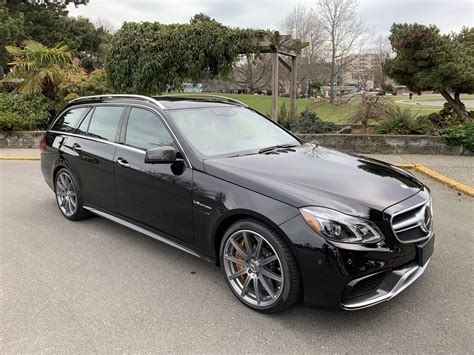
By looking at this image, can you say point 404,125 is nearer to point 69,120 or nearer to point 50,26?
point 69,120

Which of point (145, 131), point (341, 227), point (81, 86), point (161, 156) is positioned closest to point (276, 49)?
point (81, 86)

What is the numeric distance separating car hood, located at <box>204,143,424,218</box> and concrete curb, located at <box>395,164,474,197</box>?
3233mm

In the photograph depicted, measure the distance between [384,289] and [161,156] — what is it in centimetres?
200

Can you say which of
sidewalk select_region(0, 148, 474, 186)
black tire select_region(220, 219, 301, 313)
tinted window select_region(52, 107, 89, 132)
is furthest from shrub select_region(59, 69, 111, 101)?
black tire select_region(220, 219, 301, 313)

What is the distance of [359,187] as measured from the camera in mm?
2951

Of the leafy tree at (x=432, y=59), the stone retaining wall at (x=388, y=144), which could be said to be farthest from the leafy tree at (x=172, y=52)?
the leafy tree at (x=432, y=59)

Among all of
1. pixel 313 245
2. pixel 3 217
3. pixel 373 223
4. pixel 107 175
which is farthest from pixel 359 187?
pixel 3 217

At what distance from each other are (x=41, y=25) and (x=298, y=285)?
27024 millimetres

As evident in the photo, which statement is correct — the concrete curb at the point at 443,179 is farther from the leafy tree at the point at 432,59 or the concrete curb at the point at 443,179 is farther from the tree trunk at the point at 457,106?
the tree trunk at the point at 457,106

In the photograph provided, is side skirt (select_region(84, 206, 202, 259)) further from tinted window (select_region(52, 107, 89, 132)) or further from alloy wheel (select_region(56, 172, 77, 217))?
tinted window (select_region(52, 107, 89, 132))

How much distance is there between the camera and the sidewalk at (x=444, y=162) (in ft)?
22.9

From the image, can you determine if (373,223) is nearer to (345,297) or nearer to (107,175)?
(345,297)

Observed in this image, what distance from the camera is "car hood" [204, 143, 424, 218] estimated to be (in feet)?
9.00

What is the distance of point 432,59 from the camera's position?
984 centimetres
